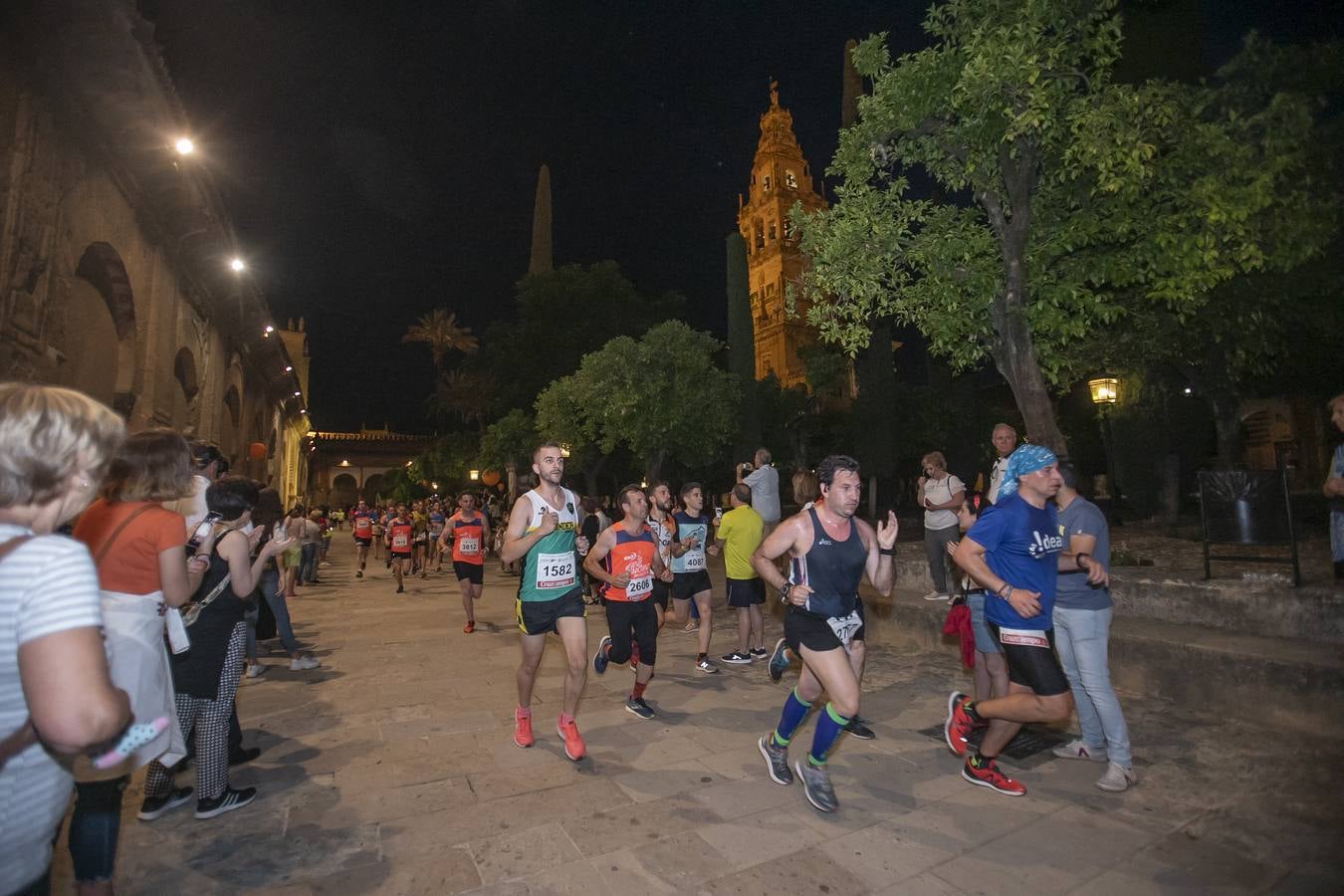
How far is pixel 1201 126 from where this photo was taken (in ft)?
25.3

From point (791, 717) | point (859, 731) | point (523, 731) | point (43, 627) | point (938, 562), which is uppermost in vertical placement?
point (43, 627)

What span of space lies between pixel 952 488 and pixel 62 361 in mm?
11717

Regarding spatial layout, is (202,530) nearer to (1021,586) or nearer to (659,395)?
(1021,586)

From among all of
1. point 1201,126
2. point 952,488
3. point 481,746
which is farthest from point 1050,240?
point 481,746

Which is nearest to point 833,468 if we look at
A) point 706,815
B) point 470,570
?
point 706,815

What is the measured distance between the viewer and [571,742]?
4629mm

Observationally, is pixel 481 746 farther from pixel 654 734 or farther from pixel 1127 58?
pixel 1127 58

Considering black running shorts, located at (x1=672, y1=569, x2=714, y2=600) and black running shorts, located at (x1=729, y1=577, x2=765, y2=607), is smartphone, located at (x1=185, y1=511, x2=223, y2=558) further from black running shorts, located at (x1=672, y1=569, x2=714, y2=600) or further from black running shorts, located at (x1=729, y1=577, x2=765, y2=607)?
black running shorts, located at (x1=729, y1=577, x2=765, y2=607)

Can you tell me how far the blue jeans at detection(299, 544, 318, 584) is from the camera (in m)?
16.4

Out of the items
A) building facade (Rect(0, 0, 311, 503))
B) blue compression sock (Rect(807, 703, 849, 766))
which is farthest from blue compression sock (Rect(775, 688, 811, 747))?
building facade (Rect(0, 0, 311, 503))

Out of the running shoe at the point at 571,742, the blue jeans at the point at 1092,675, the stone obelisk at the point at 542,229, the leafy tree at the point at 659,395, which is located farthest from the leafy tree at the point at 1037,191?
the stone obelisk at the point at 542,229

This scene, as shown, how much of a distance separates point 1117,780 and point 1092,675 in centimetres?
62

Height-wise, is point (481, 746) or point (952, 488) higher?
point (952, 488)

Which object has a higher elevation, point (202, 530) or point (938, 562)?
point (202, 530)
